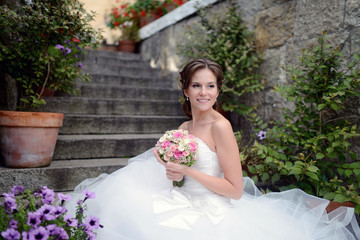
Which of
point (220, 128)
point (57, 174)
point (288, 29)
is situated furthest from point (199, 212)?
point (288, 29)

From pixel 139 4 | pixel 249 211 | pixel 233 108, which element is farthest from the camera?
pixel 139 4

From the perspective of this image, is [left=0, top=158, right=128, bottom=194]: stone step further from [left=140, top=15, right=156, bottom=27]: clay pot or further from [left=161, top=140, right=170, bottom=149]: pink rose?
[left=140, top=15, right=156, bottom=27]: clay pot

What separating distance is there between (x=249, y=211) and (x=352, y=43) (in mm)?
1753

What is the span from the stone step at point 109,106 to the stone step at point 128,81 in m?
0.91

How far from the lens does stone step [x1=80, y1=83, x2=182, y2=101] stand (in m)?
4.22

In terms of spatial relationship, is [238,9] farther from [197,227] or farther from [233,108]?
[197,227]

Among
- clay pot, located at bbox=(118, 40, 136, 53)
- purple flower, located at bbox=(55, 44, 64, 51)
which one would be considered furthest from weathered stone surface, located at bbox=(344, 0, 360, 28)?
clay pot, located at bbox=(118, 40, 136, 53)

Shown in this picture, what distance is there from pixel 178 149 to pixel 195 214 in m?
0.37

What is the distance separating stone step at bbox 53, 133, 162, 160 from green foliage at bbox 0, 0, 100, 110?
0.53 metres

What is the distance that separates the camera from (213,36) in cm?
391

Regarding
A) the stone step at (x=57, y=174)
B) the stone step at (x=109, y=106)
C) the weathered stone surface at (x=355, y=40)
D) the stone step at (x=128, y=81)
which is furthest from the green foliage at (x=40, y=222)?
the stone step at (x=128, y=81)

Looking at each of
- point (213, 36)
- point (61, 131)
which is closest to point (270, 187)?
point (213, 36)

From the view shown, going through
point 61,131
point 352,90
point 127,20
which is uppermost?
point 127,20

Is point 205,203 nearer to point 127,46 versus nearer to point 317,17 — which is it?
point 317,17
